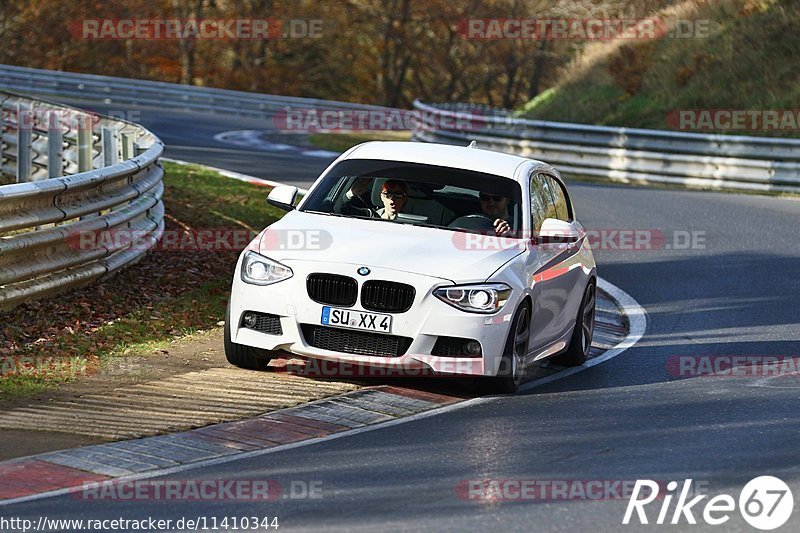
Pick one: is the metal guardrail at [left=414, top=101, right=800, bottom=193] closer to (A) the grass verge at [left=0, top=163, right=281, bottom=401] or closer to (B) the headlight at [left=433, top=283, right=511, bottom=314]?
(A) the grass verge at [left=0, top=163, right=281, bottom=401]

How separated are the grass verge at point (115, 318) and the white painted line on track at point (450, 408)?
194cm

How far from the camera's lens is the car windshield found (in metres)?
10.6

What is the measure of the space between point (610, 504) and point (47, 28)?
170 ft

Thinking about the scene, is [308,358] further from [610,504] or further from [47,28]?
[47,28]

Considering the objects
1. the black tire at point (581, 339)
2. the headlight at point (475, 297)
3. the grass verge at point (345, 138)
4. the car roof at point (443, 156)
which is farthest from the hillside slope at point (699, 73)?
the headlight at point (475, 297)

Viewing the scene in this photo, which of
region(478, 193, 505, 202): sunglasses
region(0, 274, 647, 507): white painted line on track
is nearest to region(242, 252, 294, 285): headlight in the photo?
region(0, 274, 647, 507): white painted line on track

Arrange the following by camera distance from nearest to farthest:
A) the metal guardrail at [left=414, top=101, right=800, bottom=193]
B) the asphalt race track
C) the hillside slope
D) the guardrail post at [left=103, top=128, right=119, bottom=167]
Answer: the asphalt race track
the guardrail post at [left=103, top=128, right=119, bottom=167]
the metal guardrail at [left=414, top=101, right=800, bottom=193]
the hillside slope

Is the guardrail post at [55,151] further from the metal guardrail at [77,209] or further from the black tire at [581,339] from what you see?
the black tire at [581,339]

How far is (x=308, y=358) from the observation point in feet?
33.5

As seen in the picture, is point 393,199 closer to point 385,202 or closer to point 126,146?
point 385,202

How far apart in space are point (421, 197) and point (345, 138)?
24233 mm

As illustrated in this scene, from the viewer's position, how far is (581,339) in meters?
11.5

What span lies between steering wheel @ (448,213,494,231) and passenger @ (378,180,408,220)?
44 centimetres

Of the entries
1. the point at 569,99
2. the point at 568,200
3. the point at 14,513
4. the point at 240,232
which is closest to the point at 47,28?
the point at 569,99
